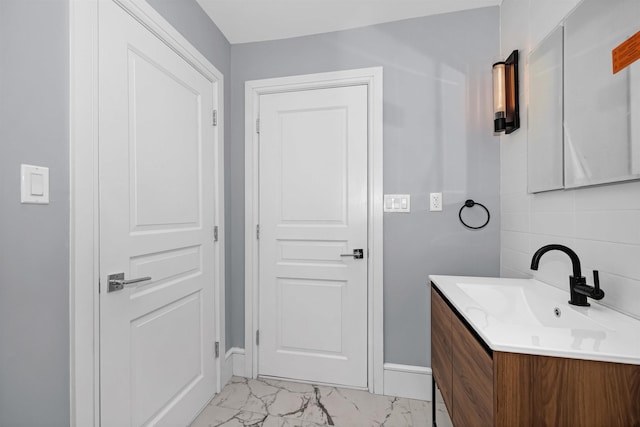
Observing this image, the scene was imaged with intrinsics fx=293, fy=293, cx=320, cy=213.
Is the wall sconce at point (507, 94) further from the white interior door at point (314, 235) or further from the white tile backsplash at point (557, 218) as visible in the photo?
the white interior door at point (314, 235)

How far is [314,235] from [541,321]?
131 centimetres

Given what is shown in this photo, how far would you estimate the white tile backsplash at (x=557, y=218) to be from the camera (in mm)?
912

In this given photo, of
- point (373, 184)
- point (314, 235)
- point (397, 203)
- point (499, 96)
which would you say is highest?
point (499, 96)

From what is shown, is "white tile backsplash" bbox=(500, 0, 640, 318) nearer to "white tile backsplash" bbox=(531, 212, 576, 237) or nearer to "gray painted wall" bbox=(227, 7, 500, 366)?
"white tile backsplash" bbox=(531, 212, 576, 237)

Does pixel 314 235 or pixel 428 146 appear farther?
pixel 314 235

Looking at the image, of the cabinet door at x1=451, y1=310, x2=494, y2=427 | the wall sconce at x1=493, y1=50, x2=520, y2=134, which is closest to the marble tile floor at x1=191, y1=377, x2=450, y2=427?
the cabinet door at x1=451, y1=310, x2=494, y2=427

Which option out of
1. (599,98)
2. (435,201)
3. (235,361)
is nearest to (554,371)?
(599,98)

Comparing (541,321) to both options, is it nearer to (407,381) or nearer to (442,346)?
(442,346)

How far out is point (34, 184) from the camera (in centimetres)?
92

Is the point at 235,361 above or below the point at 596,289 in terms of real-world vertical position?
below

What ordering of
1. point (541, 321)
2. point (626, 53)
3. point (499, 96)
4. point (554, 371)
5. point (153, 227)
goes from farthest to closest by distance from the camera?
point (499, 96), point (153, 227), point (541, 321), point (626, 53), point (554, 371)

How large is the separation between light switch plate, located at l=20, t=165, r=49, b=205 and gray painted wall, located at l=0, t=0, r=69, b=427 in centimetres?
1

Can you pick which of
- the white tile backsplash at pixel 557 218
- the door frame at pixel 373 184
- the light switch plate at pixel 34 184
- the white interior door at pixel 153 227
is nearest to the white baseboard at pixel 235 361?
the white interior door at pixel 153 227

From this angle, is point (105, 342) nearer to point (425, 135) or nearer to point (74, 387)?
point (74, 387)
